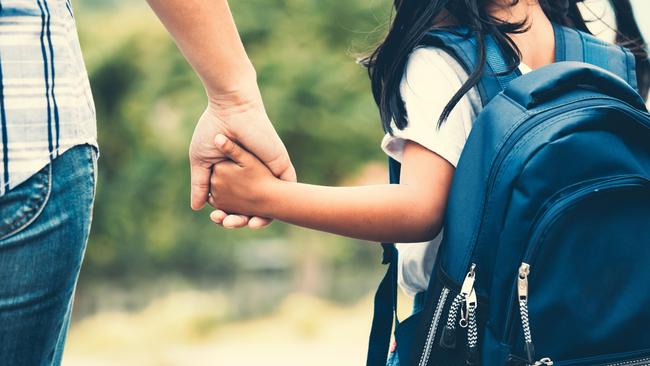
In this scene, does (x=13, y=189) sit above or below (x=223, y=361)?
above

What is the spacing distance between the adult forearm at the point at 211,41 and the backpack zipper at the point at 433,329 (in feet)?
1.44

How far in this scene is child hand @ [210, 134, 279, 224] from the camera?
1.29 meters

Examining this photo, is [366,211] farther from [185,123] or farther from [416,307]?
[185,123]

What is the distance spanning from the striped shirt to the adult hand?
0.36 meters

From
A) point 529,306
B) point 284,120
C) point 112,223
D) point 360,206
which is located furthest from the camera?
point 112,223

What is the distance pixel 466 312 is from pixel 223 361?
4.64 m

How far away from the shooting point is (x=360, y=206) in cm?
125

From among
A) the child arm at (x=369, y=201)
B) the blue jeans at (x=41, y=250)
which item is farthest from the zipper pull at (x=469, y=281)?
the blue jeans at (x=41, y=250)

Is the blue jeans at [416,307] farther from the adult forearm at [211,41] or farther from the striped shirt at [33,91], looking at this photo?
the striped shirt at [33,91]

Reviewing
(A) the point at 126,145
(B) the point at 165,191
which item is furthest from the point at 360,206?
(A) the point at 126,145

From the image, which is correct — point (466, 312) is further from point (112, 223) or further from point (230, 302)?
point (112, 223)

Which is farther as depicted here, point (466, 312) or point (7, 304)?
point (466, 312)

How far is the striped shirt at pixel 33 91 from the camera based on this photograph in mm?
841

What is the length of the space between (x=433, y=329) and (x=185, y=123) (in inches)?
261
